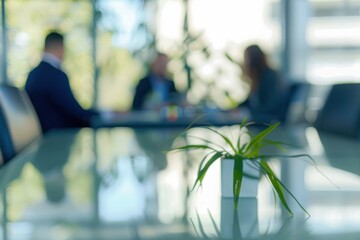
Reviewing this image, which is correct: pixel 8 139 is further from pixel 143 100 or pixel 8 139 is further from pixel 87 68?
pixel 87 68

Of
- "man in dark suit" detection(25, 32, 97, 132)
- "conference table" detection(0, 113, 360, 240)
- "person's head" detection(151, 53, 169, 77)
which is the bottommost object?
"person's head" detection(151, 53, 169, 77)

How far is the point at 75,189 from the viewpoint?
131 centimetres

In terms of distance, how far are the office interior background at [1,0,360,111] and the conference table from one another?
605 centimetres

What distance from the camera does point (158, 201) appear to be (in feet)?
3.83

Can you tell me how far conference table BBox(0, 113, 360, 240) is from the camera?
2.97 feet

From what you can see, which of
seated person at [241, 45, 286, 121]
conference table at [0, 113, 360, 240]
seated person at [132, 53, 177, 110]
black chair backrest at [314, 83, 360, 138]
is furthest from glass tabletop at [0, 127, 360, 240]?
seated person at [132, 53, 177, 110]

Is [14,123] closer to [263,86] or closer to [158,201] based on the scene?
[158,201]

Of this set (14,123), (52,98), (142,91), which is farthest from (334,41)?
(14,123)

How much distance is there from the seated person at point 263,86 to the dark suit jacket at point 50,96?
58.4 inches

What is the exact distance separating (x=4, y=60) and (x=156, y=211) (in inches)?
304

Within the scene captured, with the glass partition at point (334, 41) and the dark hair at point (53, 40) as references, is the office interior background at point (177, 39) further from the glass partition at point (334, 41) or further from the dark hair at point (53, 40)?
the dark hair at point (53, 40)

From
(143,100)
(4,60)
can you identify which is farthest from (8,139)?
(4,60)

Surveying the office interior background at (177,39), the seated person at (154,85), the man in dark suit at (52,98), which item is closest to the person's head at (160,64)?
the seated person at (154,85)

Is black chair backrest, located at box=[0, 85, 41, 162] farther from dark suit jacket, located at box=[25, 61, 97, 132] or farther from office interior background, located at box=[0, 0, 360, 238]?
office interior background, located at box=[0, 0, 360, 238]
